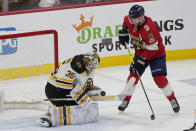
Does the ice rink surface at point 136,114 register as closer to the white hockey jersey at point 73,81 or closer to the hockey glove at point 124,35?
the white hockey jersey at point 73,81

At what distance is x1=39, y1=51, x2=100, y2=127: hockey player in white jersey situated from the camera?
5.03 metres

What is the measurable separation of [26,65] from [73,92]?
0.74m

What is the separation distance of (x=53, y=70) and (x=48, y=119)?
2.39 ft

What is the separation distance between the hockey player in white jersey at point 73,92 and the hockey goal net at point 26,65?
42 cm

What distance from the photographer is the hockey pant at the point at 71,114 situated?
16.6 ft

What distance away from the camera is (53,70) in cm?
565

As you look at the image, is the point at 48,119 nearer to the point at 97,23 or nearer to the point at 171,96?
the point at 171,96

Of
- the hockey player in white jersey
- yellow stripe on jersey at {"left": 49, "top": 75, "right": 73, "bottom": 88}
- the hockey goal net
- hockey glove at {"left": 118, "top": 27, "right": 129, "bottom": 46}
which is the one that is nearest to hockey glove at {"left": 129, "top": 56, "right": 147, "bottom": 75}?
hockey glove at {"left": 118, "top": 27, "right": 129, "bottom": 46}

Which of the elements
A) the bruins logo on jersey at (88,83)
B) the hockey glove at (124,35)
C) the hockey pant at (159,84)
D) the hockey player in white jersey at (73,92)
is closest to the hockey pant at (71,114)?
the hockey player in white jersey at (73,92)

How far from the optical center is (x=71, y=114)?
5.10 m

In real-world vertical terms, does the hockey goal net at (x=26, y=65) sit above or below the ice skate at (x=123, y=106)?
above

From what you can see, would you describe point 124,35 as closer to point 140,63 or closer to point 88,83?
point 140,63

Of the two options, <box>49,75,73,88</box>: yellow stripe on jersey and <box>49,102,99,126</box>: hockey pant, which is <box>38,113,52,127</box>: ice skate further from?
<box>49,75,73,88</box>: yellow stripe on jersey

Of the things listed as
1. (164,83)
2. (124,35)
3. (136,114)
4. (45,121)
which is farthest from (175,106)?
(45,121)
